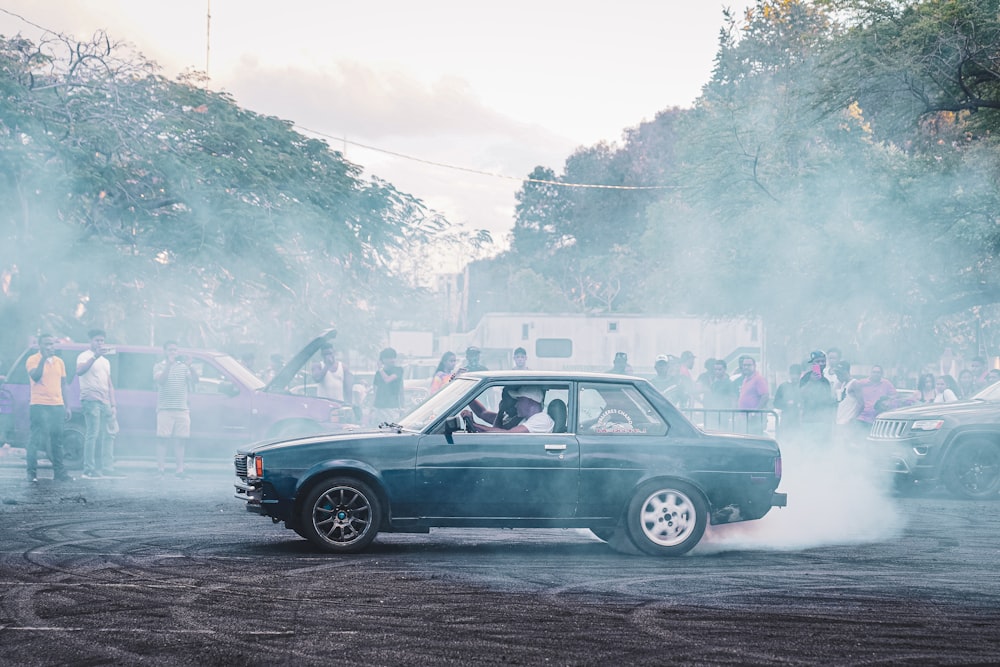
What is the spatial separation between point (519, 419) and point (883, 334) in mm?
31469

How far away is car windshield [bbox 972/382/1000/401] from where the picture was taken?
15.9 m

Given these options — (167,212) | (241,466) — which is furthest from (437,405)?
(167,212)

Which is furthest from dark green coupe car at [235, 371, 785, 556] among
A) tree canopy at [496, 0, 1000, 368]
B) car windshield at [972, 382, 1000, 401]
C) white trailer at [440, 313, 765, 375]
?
white trailer at [440, 313, 765, 375]

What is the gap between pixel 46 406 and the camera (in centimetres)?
1528

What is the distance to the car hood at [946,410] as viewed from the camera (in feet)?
50.9

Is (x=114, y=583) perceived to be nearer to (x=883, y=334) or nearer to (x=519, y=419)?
(x=519, y=419)

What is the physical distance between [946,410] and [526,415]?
8.11 metres

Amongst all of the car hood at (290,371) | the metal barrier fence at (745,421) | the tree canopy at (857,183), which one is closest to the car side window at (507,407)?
the metal barrier fence at (745,421)

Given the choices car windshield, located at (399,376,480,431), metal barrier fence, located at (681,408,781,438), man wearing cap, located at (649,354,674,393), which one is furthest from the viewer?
man wearing cap, located at (649,354,674,393)

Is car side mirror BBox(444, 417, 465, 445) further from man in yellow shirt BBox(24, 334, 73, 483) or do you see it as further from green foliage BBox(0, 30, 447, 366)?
green foliage BBox(0, 30, 447, 366)

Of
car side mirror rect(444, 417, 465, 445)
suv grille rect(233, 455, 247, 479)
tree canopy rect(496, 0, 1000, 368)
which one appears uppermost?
tree canopy rect(496, 0, 1000, 368)

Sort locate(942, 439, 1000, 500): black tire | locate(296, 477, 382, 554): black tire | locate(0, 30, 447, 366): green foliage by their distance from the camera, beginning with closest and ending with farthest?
locate(296, 477, 382, 554): black tire → locate(942, 439, 1000, 500): black tire → locate(0, 30, 447, 366): green foliage

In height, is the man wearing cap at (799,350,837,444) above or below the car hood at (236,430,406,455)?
above

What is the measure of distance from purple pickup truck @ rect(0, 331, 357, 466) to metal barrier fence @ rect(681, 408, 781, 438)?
500 cm
